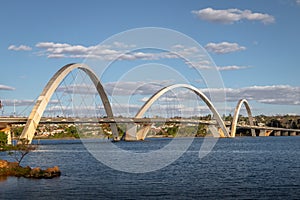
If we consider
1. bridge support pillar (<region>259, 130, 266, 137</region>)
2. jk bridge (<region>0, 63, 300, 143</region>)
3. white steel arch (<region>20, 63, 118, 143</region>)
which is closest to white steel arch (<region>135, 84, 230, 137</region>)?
jk bridge (<region>0, 63, 300, 143</region>)

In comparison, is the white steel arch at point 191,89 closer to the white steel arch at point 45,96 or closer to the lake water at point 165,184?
the white steel arch at point 45,96

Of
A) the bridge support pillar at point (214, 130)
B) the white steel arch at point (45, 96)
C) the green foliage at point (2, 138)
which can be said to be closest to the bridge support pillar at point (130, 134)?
the white steel arch at point (45, 96)

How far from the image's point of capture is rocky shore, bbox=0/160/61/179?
35844mm

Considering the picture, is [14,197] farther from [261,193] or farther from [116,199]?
[261,193]

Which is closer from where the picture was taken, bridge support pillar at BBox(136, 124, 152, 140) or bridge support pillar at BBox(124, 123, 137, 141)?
bridge support pillar at BBox(124, 123, 137, 141)

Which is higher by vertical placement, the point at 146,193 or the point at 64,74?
the point at 64,74

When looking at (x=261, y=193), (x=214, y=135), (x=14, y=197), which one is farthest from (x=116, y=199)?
(x=214, y=135)

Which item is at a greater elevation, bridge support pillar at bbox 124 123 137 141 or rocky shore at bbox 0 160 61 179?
bridge support pillar at bbox 124 123 137 141

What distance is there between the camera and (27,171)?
36531 millimetres

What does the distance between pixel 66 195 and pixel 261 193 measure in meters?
10.9

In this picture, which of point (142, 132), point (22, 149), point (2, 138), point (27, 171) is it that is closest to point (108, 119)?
point (142, 132)

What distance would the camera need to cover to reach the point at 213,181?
33125mm

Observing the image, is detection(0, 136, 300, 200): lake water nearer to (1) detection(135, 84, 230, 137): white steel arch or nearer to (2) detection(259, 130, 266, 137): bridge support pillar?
(1) detection(135, 84, 230, 137): white steel arch

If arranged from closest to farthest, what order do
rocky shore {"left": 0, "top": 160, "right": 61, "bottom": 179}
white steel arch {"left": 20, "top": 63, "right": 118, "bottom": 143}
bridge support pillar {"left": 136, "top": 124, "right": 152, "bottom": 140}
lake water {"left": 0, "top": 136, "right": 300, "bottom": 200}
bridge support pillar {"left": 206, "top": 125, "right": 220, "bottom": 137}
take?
lake water {"left": 0, "top": 136, "right": 300, "bottom": 200} → rocky shore {"left": 0, "top": 160, "right": 61, "bottom": 179} → white steel arch {"left": 20, "top": 63, "right": 118, "bottom": 143} → bridge support pillar {"left": 136, "top": 124, "right": 152, "bottom": 140} → bridge support pillar {"left": 206, "top": 125, "right": 220, "bottom": 137}
